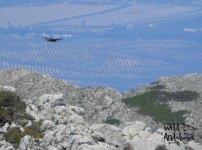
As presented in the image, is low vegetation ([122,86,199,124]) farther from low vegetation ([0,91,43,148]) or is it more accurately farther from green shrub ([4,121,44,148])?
green shrub ([4,121,44,148])

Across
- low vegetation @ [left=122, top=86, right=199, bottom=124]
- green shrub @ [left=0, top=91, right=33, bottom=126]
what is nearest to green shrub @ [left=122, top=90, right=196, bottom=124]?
low vegetation @ [left=122, top=86, right=199, bottom=124]

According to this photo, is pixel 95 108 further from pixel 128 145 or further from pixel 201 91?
pixel 128 145

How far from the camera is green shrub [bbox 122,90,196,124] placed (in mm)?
92512

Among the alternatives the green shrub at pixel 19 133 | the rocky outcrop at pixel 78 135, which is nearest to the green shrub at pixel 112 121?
the rocky outcrop at pixel 78 135

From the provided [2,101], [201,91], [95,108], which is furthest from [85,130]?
[201,91]

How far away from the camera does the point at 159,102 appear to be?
98.9 meters

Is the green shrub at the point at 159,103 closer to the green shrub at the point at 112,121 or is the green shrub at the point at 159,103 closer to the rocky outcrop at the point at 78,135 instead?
the green shrub at the point at 112,121

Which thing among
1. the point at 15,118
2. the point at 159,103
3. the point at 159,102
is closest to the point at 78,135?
the point at 15,118

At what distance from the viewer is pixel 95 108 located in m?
90.3

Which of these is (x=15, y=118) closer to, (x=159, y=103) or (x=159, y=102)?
(x=159, y=103)

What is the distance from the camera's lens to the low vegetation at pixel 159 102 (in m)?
92.6

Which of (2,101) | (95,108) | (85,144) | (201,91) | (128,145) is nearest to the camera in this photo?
(85,144)

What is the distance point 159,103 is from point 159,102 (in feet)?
0.73

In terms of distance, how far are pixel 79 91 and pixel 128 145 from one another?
4480cm
